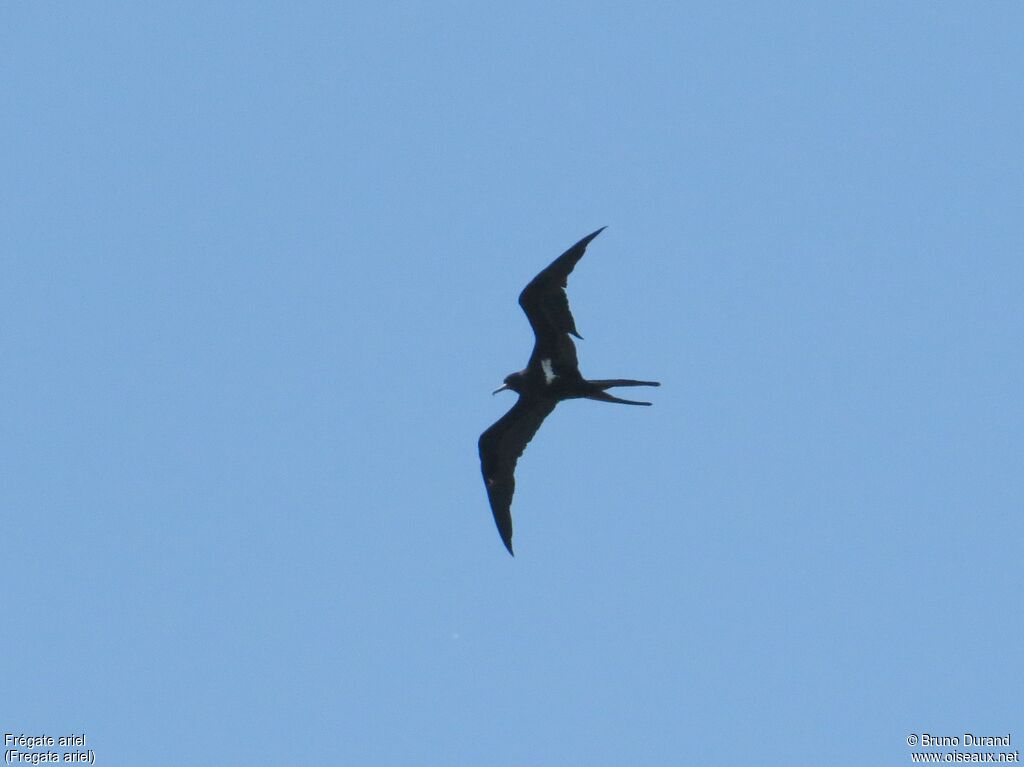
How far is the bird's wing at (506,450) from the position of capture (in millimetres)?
15875

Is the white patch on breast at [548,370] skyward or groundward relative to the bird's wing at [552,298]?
groundward

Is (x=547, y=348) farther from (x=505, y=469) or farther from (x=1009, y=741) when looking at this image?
(x=1009, y=741)

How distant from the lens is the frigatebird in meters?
14.4

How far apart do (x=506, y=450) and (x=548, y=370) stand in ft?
4.88

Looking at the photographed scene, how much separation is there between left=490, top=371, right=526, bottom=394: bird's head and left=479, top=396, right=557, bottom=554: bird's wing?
352 millimetres

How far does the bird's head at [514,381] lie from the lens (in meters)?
15.3

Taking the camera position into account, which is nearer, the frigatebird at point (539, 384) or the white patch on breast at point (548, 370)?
the frigatebird at point (539, 384)

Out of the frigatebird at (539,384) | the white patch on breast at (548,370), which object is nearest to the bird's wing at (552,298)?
the frigatebird at (539,384)

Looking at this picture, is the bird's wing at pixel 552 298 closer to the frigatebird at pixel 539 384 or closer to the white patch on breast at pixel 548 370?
the frigatebird at pixel 539 384

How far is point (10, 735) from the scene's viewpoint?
49.0 feet

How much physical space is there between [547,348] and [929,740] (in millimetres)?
→ 6078

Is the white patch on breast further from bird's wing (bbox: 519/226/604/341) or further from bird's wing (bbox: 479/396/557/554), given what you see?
bird's wing (bbox: 479/396/557/554)

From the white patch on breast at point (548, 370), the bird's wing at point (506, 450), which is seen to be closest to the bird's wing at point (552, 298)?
the white patch on breast at point (548, 370)

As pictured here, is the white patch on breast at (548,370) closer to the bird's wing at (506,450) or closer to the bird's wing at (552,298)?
the bird's wing at (552,298)
